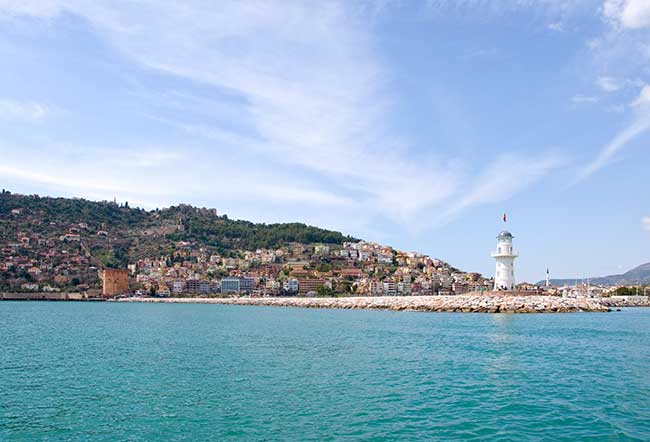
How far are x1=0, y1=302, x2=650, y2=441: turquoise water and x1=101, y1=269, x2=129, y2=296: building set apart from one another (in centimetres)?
9762

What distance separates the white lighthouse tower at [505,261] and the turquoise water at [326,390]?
32.9m

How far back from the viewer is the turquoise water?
11.0 metres

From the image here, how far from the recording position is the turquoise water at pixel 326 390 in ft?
35.9

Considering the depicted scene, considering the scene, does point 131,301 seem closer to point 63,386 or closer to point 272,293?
point 272,293

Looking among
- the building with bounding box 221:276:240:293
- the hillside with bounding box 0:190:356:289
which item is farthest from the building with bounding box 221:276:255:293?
the hillside with bounding box 0:190:356:289

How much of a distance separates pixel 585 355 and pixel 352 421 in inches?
564

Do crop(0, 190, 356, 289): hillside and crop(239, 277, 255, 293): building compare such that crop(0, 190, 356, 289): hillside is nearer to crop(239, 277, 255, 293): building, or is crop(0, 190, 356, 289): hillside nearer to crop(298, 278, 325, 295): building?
crop(239, 277, 255, 293): building

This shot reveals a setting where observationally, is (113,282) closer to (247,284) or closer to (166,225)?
(247,284)

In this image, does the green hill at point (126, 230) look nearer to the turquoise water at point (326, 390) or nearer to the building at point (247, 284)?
the building at point (247, 284)

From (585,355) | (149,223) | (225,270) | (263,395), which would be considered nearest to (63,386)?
(263,395)

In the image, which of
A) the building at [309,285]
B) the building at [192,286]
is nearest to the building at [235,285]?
the building at [192,286]

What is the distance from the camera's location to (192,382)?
15711mm

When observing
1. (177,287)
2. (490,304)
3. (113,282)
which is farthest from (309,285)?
(490,304)

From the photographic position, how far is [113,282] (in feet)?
388
